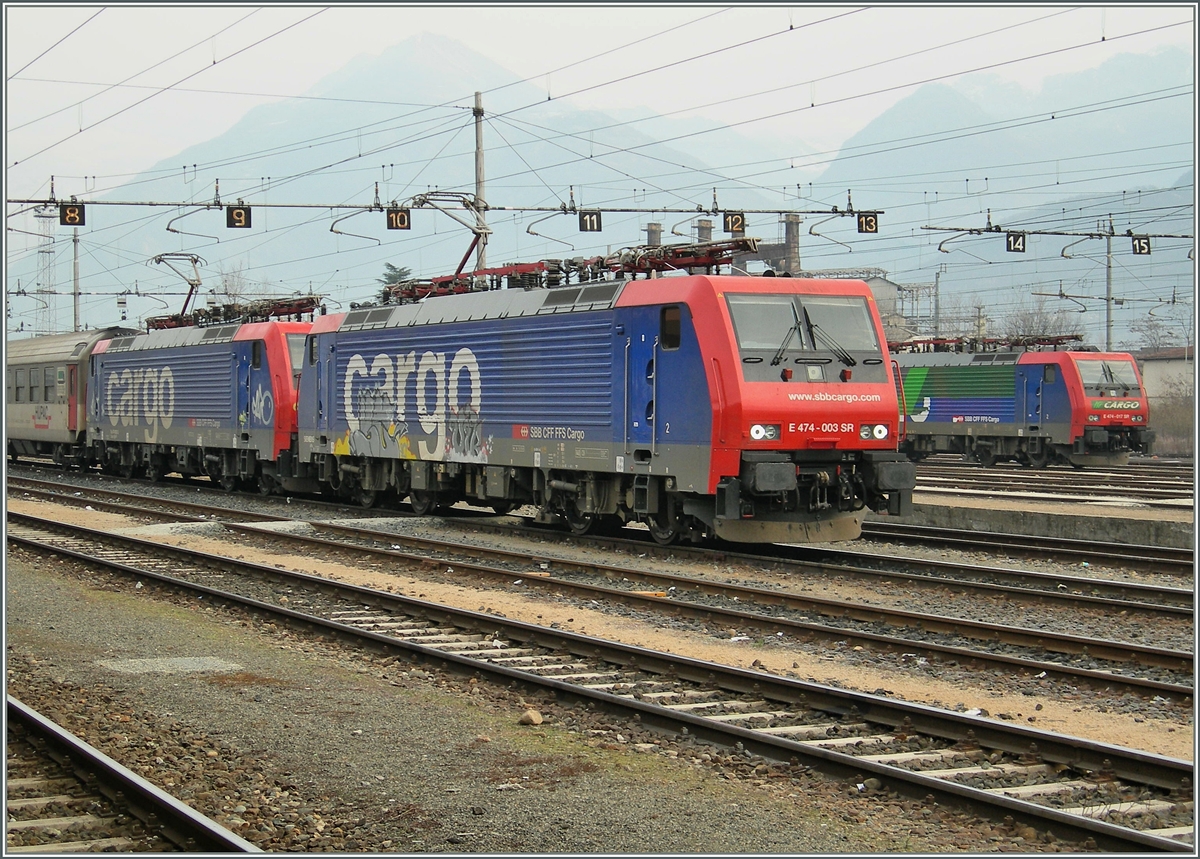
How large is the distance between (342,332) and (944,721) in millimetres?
18530

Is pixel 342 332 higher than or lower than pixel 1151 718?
higher

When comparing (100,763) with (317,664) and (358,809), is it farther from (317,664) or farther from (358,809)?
(317,664)

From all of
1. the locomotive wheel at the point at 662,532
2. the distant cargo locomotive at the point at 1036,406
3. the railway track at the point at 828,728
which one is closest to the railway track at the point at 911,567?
the locomotive wheel at the point at 662,532

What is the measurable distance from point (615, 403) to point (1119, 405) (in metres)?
23.2

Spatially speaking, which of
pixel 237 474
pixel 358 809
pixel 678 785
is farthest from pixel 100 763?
pixel 237 474

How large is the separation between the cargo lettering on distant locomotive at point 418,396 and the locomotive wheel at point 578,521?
7.05 ft

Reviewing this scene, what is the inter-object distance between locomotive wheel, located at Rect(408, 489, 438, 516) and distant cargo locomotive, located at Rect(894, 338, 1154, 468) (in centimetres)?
1548

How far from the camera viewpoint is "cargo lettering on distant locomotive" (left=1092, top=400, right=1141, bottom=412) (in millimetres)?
35719

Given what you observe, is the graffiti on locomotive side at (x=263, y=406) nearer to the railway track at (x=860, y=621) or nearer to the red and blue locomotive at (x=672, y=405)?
the red and blue locomotive at (x=672, y=405)

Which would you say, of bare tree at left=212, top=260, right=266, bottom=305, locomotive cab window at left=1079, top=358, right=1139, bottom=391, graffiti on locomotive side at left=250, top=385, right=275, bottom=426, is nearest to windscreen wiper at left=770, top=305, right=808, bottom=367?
graffiti on locomotive side at left=250, top=385, right=275, bottom=426

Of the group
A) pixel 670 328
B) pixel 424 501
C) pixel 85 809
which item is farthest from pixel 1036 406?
pixel 85 809

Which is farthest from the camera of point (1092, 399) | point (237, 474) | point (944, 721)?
point (1092, 399)

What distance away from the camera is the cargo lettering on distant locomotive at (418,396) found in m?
21.0

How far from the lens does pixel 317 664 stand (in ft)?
35.5
